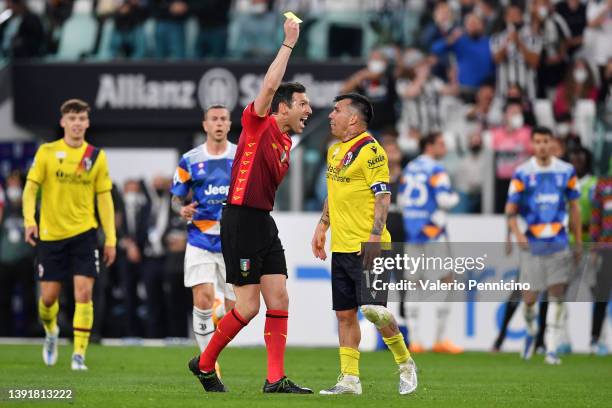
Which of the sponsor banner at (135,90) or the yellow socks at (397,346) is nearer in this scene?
the yellow socks at (397,346)

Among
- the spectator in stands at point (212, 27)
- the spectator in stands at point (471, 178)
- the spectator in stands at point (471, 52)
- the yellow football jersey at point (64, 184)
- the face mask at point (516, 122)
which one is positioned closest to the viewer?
the yellow football jersey at point (64, 184)

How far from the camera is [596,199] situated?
18.3m

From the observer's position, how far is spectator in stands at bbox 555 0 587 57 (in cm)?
2162

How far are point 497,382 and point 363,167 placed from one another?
3335mm

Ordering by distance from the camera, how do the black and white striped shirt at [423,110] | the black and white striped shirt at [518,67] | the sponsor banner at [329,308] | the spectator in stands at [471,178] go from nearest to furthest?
the sponsor banner at [329,308], the spectator in stands at [471,178], the black and white striped shirt at [423,110], the black and white striped shirt at [518,67]

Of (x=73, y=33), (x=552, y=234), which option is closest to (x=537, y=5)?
(x=552, y=234)

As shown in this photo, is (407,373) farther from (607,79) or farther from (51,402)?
(607,79)

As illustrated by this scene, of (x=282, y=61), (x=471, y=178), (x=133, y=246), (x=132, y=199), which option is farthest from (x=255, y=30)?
(x=282, y=61)

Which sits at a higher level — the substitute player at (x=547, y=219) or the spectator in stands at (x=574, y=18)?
the spectator in stands at (x=574, y=18)

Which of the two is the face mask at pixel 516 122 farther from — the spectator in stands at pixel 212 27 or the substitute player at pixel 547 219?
the spectator in stands at pixel 212 27

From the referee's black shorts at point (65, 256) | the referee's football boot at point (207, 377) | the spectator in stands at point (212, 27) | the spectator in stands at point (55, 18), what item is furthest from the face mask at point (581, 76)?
the referee's football boot at point (207, 377)

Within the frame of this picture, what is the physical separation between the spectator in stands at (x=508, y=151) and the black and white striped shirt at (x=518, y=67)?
4.58ft

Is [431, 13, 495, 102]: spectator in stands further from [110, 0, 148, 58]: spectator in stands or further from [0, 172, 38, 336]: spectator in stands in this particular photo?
[0, 172, 38, 336]: spectator in stands

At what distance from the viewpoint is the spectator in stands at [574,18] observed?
70.9 feet
